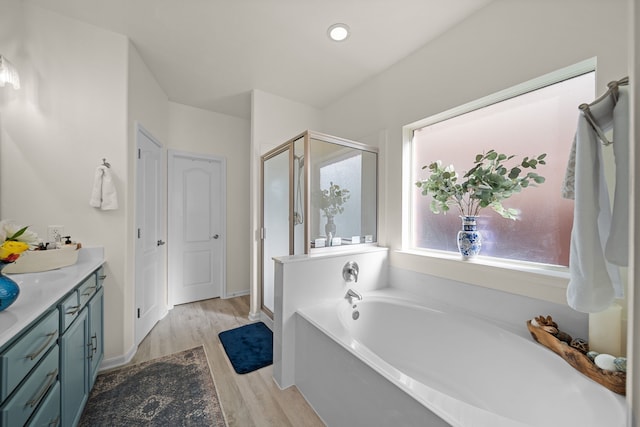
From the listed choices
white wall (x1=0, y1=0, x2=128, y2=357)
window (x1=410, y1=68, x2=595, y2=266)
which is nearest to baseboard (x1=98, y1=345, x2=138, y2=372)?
white wall (x1=0, y1=0, x2=128, y2=357)

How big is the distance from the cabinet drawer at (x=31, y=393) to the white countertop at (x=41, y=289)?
212 mm

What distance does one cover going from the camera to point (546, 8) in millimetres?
1376

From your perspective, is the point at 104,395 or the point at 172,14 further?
Answer: the point at 172,14

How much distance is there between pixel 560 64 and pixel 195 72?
2.85 meters

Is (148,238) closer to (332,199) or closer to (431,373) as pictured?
(332,199)

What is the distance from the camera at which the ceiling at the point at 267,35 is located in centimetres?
165

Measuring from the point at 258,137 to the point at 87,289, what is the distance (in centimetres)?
199

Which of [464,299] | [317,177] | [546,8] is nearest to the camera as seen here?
Result: [546,8]

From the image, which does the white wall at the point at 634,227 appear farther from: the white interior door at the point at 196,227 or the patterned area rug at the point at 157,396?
the white interior door at the point at 196,227

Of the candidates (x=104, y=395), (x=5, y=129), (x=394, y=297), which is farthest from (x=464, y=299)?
(x=5, y=129)

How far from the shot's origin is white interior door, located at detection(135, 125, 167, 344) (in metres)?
2.21

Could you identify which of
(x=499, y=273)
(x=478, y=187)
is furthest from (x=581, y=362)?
(x=478, y=187)

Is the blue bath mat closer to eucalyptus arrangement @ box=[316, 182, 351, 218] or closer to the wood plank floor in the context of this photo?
the wood plank floor

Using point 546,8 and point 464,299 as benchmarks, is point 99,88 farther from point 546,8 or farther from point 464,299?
point 464,299
